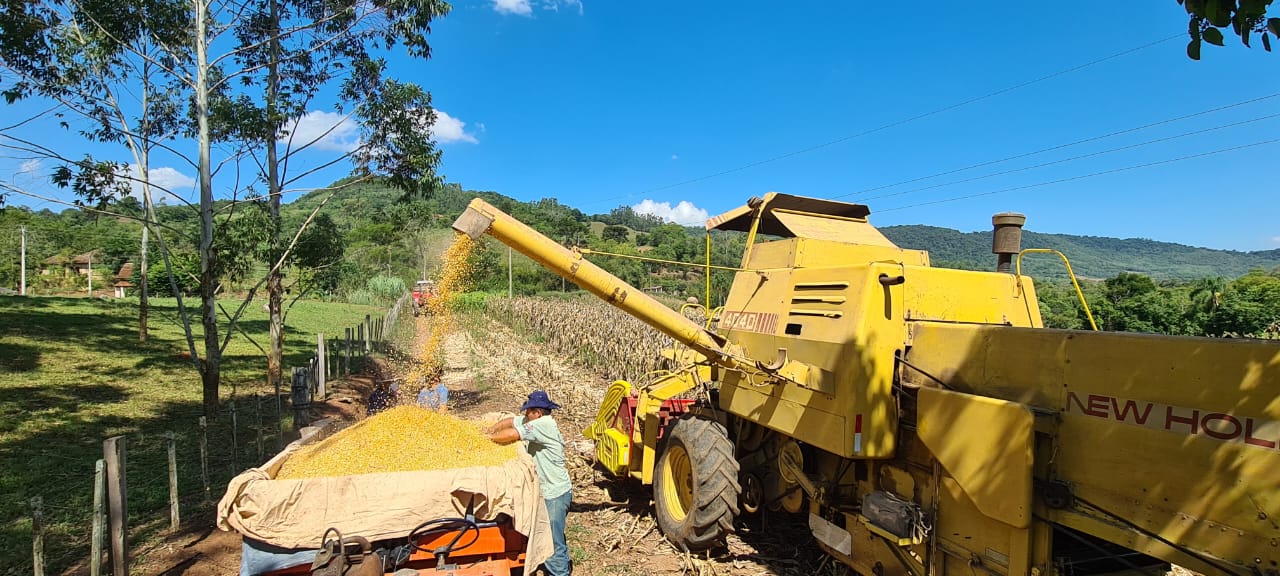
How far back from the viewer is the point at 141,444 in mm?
7891

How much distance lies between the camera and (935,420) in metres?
3.43

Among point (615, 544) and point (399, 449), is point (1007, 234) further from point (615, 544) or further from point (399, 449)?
point (399, 449)

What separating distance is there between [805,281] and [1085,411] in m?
2.00

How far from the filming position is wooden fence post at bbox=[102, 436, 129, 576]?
4199 millimetres

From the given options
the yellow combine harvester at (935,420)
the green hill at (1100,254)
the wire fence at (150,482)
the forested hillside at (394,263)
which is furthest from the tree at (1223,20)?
the green hill at (1100,254)

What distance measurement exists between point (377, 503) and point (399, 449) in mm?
1031

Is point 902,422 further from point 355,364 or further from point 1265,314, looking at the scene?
point 1265,314

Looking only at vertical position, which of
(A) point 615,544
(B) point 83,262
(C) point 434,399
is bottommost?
(A) point 615,544

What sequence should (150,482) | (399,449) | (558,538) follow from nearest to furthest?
1. (558,538)
2. (399,449)
3. (150,482)

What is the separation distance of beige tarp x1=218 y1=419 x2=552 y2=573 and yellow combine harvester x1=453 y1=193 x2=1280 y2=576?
153 cm

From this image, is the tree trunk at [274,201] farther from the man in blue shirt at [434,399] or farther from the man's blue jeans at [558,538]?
the man's blue jeans at [558,538]

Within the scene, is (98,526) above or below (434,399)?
below

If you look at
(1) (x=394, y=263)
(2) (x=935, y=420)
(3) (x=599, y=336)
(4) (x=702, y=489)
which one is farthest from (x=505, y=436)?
(1) (x=394, y=263)

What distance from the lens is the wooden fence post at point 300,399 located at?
678cm
